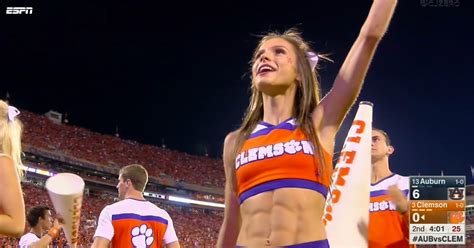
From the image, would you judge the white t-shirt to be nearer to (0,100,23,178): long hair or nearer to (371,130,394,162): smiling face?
(0,100,23,178): long hair

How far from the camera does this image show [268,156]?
237cm

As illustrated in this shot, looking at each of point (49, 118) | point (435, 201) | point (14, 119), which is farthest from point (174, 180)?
point (14, 119)

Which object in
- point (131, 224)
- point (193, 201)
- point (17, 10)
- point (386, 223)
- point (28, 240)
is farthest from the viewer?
point (193, 201)

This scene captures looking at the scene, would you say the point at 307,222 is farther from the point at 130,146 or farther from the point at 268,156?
the point at 130,146

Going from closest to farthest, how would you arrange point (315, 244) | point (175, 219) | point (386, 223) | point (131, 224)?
point (315, 244) → point (386, 223) → point (131, 224) → point (175, 219)

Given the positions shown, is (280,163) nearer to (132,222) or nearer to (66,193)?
(66,193)

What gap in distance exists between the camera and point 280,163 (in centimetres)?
233

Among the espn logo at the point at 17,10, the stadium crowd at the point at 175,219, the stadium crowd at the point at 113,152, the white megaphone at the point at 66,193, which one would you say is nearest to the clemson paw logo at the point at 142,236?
the white megaphone at the point at 66,193

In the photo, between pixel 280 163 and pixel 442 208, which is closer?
pixel 280 163

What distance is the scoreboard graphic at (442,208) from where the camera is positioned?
261 inches

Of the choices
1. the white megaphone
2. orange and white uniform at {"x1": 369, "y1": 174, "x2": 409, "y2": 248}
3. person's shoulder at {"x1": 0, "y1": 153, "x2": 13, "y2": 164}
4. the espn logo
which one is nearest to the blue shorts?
person's shoulder at {"x1": 0, "y1": 153, "x2": 13, "y2": 164}

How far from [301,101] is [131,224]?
131 inches

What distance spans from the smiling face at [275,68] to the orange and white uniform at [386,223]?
102 inches

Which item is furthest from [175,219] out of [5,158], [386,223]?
[5,158]
